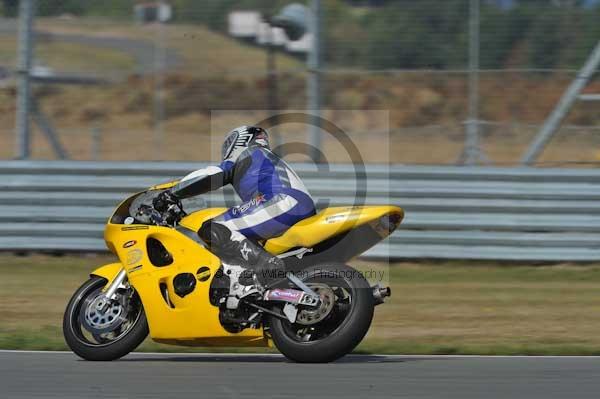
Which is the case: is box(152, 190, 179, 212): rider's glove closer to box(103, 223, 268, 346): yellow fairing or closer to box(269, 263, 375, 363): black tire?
box(103, 223, 268, 346): yellow fairing

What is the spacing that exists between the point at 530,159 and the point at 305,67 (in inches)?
108

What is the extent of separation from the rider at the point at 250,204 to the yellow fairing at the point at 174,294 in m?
0.15

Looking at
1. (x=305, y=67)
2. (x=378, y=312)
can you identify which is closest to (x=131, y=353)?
(x=378, y=312)

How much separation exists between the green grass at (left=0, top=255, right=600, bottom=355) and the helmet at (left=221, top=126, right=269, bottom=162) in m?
1.74

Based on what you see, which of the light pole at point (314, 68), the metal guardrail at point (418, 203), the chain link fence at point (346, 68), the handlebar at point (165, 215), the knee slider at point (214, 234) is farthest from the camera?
the light pole at point (314, 68)

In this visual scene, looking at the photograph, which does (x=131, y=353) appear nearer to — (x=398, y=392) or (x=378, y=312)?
(x=398, y=392)

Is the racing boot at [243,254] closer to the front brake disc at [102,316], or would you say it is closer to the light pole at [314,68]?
the front brake disc at [102,316]

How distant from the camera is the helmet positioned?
289 inches

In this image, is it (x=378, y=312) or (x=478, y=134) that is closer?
(x=378, y=312)

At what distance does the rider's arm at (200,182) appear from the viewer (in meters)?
7.14

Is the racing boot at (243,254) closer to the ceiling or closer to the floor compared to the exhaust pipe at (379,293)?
closer to the ceiling

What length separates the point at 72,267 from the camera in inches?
472

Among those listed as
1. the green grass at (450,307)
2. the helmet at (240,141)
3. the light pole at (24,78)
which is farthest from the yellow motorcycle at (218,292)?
the light pole at (24,78)

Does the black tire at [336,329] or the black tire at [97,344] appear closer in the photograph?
the black tire at [336,329]
